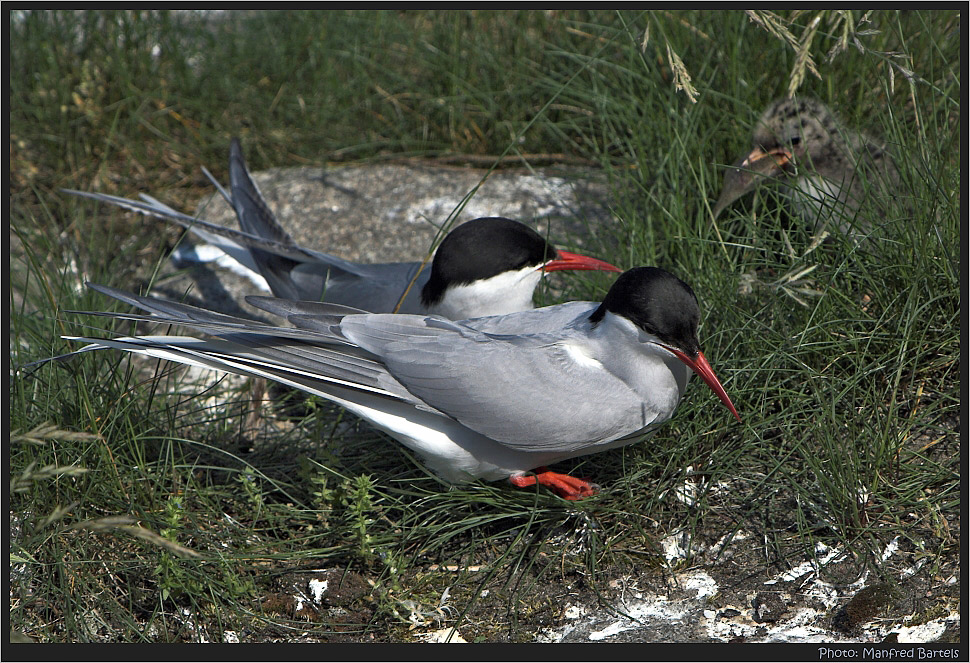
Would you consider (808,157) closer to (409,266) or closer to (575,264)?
(575,264)

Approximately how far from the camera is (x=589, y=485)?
106 inches

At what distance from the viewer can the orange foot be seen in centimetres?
267

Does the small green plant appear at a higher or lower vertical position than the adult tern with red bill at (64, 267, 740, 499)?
lower

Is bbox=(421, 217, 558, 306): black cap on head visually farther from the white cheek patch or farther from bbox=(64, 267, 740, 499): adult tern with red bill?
the white cheek patch

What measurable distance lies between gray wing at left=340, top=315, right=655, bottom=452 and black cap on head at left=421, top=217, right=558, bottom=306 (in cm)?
53

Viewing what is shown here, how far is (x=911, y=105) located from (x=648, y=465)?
1.86 meters

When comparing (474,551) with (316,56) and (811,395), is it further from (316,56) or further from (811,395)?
(316,56)

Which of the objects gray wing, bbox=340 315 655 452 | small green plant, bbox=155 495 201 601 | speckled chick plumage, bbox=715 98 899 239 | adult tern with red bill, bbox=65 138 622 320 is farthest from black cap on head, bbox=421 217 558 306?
small green plant, bbox=155 495 201 601

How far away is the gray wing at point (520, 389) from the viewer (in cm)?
245

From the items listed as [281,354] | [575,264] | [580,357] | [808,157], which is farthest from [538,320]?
[808,157]

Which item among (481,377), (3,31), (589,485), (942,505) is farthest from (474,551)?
(3,31)

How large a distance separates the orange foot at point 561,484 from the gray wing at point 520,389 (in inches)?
8.4

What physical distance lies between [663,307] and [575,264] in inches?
29.5

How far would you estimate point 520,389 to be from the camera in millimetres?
2475
